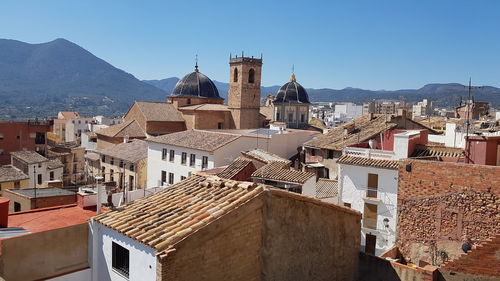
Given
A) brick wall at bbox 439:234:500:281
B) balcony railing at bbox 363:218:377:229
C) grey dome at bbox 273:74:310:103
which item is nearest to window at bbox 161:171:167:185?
balcony railing at bbox 363:218:377:229

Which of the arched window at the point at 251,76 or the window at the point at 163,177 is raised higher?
the arched window at the point at 251,76

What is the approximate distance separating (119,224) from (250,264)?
2793 mm

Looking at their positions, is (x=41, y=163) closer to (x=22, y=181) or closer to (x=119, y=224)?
(x=22, y=181)

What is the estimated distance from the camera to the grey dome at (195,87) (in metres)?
65.9

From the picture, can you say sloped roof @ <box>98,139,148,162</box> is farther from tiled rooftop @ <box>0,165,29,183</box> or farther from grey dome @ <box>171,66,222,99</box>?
grey dome @ <box>171,66,222,99</box>

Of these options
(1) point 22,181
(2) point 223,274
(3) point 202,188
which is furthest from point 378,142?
(1) point 22,181

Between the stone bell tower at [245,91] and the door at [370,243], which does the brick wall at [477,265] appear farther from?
the stone bell tower at [245,91]

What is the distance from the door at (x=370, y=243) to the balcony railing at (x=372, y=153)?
12.6ft

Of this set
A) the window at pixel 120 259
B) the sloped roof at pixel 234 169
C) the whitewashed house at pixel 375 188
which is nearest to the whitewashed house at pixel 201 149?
the sloped roof at pixel 234 169

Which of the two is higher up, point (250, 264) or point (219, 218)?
point (219, 218)

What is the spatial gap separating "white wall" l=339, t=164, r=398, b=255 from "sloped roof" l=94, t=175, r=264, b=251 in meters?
12.0

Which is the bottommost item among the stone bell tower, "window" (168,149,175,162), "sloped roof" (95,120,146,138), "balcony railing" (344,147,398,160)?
"window" (168,149,175,162)

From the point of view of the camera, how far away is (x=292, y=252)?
9562mm

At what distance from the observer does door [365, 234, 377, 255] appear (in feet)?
66.7
